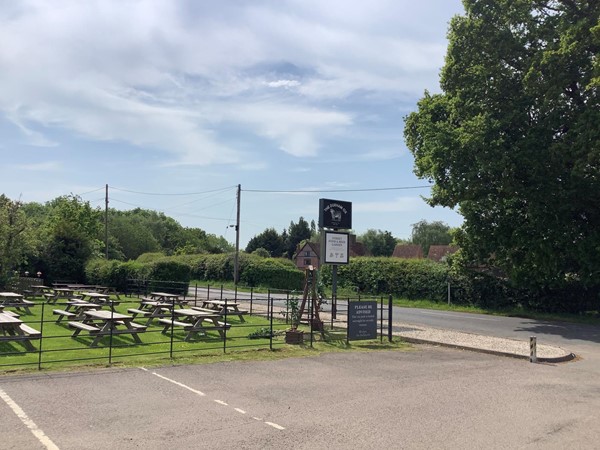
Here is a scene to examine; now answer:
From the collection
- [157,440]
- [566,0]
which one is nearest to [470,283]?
[566,0]

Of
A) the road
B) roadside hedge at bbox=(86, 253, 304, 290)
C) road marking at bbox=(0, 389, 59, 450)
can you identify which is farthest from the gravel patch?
roadside hedge at bbox=(86, 253, 304, 290)

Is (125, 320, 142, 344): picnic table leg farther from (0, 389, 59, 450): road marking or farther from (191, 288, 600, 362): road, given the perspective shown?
(0, 389, 59, 450): road marking

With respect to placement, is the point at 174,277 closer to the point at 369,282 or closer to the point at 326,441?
the point at 369,282

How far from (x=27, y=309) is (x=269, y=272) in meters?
25.6

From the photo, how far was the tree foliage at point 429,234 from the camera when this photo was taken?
86.9 metres

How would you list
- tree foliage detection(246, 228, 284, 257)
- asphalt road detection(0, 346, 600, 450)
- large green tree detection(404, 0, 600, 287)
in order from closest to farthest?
asphalt road detection(0, 346, 600, 450) → large green tree detection(404, 0, 600, 287) → tree foliage detection(246, 228, 284, 257)

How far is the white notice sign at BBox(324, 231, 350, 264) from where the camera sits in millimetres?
19328

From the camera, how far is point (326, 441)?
6047 mm

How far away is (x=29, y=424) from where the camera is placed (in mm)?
6352

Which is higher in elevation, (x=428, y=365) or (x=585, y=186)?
(x=585, y=186)

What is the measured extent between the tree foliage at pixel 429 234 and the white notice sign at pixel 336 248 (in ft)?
223

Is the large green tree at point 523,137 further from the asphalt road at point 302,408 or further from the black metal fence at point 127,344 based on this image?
the asphalt road at point 302,408

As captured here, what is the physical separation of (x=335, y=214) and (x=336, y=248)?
4.62 feet

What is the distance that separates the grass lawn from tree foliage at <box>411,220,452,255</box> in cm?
7364
